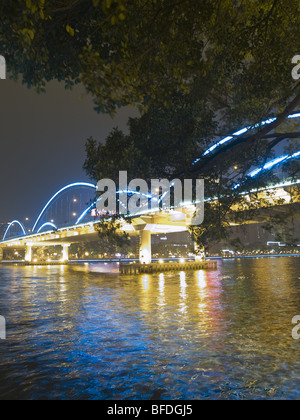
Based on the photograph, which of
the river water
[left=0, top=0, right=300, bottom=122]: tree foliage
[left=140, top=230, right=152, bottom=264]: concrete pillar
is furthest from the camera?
[left=140, top=230, right=152, bottom=264]: concrete pillar

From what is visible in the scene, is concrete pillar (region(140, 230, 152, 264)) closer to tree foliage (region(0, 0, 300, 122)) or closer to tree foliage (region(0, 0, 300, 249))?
tree foliage (region(0, 0, 300, 249))

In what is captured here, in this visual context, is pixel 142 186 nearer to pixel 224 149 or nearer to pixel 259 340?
pixel 224 149

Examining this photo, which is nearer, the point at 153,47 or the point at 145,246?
the point at 153,47

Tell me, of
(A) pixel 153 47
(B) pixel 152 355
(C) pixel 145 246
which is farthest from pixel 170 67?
(C) pixel 145 246

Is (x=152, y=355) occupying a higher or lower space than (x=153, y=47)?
lower

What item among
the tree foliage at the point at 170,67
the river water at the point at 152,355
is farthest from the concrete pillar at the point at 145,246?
the tree foliage at the point at 170,67

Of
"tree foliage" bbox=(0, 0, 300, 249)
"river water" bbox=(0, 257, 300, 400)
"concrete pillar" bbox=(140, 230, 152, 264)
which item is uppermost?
"tree foliage" bbox=(0, 0, 300, 249)

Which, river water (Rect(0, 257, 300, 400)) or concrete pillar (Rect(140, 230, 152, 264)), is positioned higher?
concrete pillar (Rect(140, 230, 152, 264))

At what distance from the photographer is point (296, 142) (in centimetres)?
1162

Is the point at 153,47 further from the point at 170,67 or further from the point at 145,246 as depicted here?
the point at 145,246

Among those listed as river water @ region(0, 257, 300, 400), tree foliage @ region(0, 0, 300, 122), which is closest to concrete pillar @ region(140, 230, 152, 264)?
river water @ region(0, 257, 300, 400)

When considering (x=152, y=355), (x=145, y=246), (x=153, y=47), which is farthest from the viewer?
(x=145, y=246)

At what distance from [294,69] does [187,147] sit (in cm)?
277
